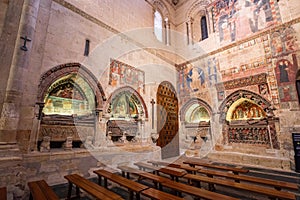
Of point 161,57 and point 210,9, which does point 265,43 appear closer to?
point 210,9

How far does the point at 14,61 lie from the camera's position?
3.53 metres

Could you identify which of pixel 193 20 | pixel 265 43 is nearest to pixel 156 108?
pixel 265 43

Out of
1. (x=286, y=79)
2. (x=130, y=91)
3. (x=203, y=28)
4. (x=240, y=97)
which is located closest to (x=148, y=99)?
(x=130, y=91)

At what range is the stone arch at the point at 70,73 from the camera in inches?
166

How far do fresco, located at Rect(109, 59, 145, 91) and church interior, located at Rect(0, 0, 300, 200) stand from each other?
5 centimetres

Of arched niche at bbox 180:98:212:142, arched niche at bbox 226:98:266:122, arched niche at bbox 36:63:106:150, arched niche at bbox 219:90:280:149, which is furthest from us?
arched niche at bbox 180:98:212:142

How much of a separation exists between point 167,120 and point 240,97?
3.46 meters

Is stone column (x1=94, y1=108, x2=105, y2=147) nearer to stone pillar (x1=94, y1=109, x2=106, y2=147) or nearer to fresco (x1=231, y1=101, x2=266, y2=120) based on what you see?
stone pillar (x1=94, y1=109, x2=106, y2=147)

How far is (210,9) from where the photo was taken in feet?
29.0

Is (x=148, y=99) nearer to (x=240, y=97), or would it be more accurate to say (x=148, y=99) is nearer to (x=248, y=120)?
(x=240, y=97)

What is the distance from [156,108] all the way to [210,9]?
6.31 metres

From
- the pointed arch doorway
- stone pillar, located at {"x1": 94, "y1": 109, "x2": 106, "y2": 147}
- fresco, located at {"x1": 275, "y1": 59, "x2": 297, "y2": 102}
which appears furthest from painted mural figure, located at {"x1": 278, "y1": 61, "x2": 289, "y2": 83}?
stone pillar, located at {"x1": 94, "y1": 109, "x2": 106, "y2": 147}

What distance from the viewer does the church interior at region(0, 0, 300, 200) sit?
10.9ft

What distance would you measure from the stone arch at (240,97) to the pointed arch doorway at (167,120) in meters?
2.40
